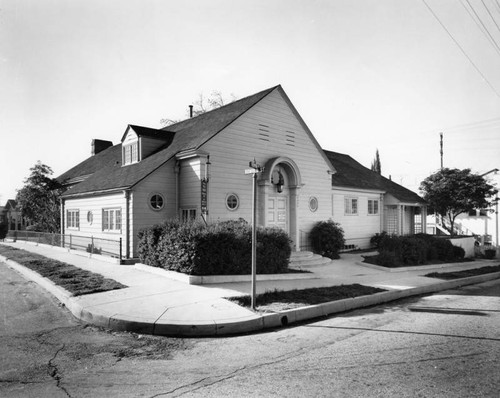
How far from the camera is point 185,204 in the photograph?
52.1 ft

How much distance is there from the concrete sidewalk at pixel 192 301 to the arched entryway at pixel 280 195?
4.78 m

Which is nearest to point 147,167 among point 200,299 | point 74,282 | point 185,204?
point 185,204

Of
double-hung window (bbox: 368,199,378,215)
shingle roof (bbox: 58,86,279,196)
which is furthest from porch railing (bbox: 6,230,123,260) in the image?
double-hung window (bbox: 368,199,378,215)

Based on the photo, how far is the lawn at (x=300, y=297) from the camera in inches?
311

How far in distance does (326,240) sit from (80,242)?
13.6 meters

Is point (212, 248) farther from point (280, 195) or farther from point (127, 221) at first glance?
point (280, 195)

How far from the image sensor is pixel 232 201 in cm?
1628

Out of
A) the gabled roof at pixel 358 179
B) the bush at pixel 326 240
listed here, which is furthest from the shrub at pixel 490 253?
the bush at pixel 326 240

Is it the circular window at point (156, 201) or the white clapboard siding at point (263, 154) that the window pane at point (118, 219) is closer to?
the circular window at point (156, 201)

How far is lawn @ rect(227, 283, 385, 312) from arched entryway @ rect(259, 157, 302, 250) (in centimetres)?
772

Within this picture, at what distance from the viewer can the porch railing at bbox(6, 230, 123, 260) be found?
53.3 ft

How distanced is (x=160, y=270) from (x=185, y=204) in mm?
4666

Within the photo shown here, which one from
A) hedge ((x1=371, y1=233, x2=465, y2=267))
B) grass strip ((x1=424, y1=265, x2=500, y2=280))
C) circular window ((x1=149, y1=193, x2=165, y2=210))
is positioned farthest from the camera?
hedge ((x1=371, y1=233, x2=465, y2=267))

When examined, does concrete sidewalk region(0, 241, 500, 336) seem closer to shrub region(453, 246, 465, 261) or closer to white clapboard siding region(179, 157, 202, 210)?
white clapboard siding region(179, 157, 202, 210)
